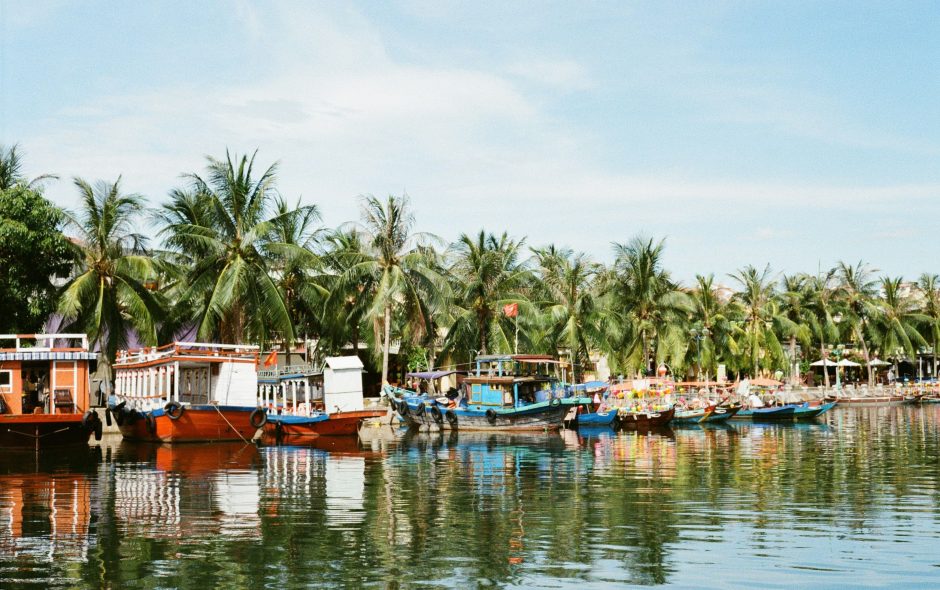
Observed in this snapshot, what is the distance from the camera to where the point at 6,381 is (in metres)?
31.7

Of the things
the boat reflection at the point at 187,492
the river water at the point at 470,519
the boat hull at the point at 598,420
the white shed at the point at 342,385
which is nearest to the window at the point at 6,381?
the river water at the point at 470,519

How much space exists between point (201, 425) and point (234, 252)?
8807mm

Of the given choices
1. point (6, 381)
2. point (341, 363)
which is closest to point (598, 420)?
point (341, 363)

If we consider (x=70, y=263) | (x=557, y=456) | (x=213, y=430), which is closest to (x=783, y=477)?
(x=557, y=456)

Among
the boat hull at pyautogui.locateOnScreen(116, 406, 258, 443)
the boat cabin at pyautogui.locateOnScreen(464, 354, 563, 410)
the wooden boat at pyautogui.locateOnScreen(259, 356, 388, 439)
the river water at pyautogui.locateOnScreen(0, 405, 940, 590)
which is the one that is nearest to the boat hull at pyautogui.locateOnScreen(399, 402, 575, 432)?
the boat cabin at pyautogui.locateOnScreen(464, 354, 563, 410)

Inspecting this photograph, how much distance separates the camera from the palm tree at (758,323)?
6412 cm

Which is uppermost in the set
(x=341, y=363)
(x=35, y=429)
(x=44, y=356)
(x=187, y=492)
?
(x=44, y=356)

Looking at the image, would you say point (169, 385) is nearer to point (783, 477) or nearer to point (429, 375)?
point (429, 375)

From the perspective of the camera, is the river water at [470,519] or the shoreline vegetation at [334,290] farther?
the shoreline vegetation at [334,290]

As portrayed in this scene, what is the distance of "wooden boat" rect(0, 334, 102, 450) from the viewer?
3006cm

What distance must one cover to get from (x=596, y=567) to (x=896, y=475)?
13.7 meters

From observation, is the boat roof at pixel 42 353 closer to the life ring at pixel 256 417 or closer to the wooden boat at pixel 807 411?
the life ring at pixel 256 417

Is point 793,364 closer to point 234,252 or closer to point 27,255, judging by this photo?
point 234,252

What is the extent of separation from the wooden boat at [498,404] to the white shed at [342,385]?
4361 millimetres
